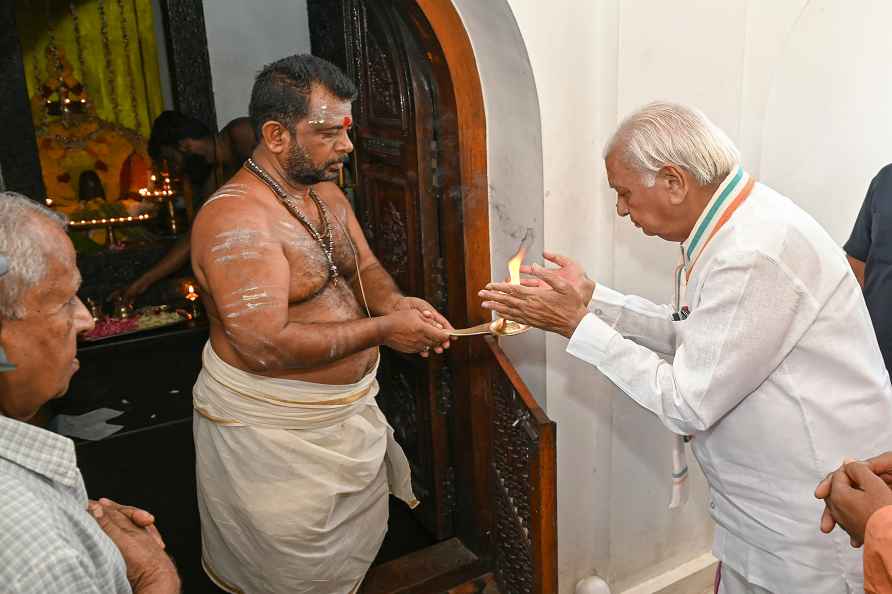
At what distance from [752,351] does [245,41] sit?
587 centimetres

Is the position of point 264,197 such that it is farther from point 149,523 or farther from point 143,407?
point 143,407

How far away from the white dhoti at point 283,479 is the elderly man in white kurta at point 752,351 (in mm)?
1123

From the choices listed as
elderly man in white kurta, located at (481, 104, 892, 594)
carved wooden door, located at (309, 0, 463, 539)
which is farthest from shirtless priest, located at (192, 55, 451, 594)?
elderly man in white kurta, located at (481, 104, 892, 594)

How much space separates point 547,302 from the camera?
2.56m

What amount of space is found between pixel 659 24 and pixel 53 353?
8.39 ft

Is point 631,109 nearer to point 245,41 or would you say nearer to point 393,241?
point 393,241

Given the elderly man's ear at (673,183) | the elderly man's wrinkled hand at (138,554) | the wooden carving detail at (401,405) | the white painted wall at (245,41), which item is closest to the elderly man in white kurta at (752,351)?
the elderly man's ear at (673,183)

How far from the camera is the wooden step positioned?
11.6 feet

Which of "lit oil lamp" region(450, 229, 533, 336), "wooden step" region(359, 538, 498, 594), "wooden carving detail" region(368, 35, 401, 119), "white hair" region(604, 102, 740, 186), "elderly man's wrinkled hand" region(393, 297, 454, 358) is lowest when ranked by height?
"wooden step" region(359, 538, 498, 594)

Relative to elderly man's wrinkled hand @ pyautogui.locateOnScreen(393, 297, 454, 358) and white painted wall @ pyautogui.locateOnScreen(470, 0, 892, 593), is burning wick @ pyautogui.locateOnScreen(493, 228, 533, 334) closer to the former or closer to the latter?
elderly man's wrinkled hand @ pyautogui.locateOnScreen(393, 297, 454, 358)

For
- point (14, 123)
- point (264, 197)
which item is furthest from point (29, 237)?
point (14, 123)

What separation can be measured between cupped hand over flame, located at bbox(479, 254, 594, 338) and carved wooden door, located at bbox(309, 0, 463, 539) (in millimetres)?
869

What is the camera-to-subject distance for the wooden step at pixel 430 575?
11.6 ft

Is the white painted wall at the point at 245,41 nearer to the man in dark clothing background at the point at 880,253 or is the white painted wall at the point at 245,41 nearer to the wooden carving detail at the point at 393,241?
the wooden carving detail at the point at 393,241
